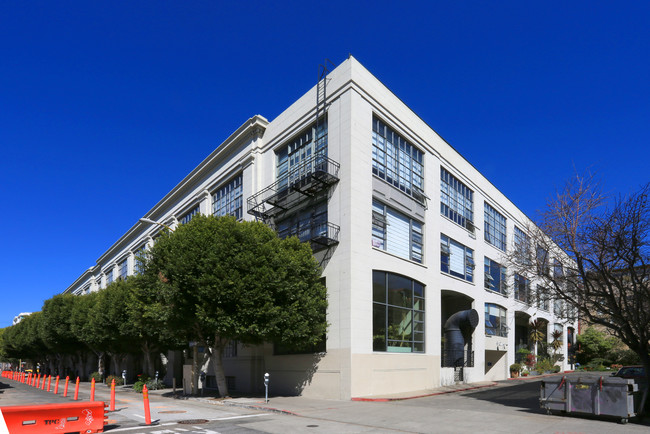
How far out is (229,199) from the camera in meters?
34.9

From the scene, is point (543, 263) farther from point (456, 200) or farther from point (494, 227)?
point (494, 227)

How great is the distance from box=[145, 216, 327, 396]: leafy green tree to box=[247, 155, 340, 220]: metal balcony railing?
11.9 feet

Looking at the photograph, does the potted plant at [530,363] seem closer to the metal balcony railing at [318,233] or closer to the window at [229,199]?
the metal balcony railing at [318,233]

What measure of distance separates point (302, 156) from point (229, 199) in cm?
911

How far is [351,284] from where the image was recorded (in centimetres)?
2297

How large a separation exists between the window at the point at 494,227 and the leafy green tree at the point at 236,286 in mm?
21249

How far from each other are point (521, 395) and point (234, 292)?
15066 mm

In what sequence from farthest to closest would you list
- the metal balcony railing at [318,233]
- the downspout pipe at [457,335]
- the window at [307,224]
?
the downspout pipe at [457,335], the window at [307,224], the metal balcony railing at [318,233]

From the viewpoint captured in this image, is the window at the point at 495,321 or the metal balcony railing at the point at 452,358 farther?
the window at the point at 495,321

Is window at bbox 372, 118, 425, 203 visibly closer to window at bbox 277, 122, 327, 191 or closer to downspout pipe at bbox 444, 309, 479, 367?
window at bbox 277, 122, 327, 191

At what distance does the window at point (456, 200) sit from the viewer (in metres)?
33.1

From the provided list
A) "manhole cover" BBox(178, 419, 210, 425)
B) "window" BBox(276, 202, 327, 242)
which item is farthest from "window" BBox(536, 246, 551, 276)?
"manhole cover" BBox(178, 419, 210, 425)

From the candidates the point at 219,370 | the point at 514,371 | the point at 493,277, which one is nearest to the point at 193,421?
the point at 219,370

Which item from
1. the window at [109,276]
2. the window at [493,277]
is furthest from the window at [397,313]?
the window at [109,276]
